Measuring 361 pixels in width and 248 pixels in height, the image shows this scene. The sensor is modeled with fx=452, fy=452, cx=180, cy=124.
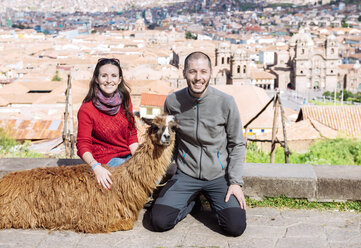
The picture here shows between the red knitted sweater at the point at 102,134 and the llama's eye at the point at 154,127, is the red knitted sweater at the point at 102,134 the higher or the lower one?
the lower one

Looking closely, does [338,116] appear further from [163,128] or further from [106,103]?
[163,128]

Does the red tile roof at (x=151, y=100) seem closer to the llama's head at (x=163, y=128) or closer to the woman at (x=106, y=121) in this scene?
the woman at (x=106, y=121)

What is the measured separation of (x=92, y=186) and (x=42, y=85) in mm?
29936

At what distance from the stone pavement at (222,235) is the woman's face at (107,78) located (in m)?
0.91

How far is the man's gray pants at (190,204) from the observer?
2768 mm

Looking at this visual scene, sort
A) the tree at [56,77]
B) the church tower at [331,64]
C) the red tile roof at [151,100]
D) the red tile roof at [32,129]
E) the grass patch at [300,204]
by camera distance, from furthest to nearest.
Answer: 1. the church tower at [331,64]
2. the tree at [56,77]
3. the red tile roof at [151,100]
4. the red tile roof at [32,129]
5. the grass patch at [300,204]

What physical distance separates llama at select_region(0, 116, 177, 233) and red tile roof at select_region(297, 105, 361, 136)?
50.2 feet

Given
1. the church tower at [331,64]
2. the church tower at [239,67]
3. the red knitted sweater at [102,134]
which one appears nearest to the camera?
the red knitted sweater at [102,134]

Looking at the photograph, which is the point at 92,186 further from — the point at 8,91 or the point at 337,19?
the point at 337,19

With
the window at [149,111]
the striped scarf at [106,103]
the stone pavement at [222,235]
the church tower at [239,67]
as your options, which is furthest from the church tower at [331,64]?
the striped scarf at [106,103]

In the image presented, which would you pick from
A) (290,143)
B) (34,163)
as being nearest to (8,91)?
(290,143)

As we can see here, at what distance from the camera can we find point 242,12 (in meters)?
156

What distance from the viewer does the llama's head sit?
2.61 meters

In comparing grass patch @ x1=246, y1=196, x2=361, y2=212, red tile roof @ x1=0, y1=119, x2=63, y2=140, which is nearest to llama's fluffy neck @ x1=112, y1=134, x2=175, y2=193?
grass patch @ x1=246, y1=196, x2=361, y2=212
